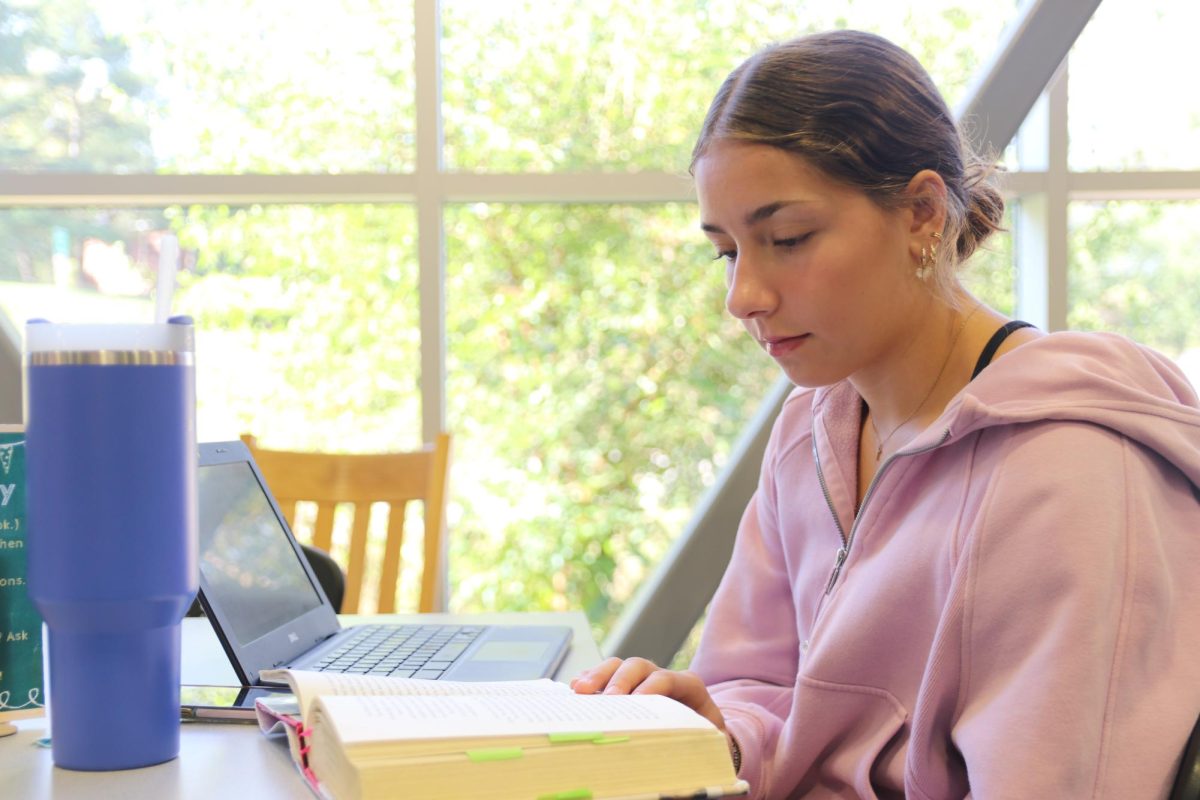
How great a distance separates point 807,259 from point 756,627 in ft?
1.42

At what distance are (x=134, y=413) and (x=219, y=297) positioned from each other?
2.47 m

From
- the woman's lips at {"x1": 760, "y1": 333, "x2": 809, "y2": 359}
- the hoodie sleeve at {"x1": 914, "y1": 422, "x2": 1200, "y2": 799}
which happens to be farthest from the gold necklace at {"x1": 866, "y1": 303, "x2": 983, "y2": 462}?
the hoodie sleeve at {"x1": 914, "y1": 422, "x2": 1200, "y2": 799}

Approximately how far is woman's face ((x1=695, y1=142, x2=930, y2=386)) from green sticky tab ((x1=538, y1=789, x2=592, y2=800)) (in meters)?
0.54

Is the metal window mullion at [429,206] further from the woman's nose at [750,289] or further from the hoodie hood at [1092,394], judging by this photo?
the hoodie hood at [1092,394]

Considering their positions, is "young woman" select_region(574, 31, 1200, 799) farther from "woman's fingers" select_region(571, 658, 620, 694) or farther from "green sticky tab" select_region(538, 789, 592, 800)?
"green sticky tab" select_region(538, 789, 592, 800)

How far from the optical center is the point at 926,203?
43.7 inches

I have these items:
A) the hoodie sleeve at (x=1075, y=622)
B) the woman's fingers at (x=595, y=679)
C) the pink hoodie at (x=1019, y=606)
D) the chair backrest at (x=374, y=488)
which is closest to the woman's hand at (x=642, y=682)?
the woman's fingers at (x=595, y=679)

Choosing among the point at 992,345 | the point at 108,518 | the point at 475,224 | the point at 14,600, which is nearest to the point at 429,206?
the point at 475,224

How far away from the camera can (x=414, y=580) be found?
3219 mm

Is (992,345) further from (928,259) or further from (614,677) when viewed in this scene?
(614,677)

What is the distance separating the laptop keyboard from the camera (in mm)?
1042

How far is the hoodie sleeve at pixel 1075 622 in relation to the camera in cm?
80

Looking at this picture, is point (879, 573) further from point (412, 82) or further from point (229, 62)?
point (229, 62)

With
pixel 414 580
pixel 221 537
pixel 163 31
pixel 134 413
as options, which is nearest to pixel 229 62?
pixel 163 31
